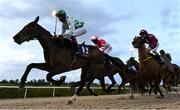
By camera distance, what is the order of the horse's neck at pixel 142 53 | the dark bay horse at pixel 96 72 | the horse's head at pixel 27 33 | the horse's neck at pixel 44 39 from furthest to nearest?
the horse's neck at pixel 142 53 → the dark bay horse at pixel 96 72 → the horse's neck at pixel 44 39 → the horse's head at pixel 27 33

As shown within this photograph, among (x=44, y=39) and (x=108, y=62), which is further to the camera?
(x=108, y=62)

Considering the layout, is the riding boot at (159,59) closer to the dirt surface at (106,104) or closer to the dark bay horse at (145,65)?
the dark bay horse at (145,65)

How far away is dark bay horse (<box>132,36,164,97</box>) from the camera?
51.2 ft

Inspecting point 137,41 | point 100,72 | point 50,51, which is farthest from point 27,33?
point 137,41

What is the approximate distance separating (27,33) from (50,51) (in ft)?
2.73

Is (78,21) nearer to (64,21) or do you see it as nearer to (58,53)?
(64,21)

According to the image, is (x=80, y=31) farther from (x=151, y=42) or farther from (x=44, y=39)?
(x=151, y=42)

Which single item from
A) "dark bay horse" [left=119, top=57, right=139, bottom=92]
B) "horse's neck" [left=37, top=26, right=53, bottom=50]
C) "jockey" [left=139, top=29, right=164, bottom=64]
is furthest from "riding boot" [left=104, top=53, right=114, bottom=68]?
"horse's neck" [left=37, top=26, right=53, bottom=50]

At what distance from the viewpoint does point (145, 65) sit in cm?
1565

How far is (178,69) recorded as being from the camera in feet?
74.0

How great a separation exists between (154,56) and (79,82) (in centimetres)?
399

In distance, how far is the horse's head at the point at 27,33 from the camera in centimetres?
1216

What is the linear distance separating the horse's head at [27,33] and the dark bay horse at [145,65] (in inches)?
184

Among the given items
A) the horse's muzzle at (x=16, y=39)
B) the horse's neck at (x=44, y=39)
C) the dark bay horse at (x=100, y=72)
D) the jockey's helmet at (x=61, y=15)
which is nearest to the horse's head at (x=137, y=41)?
the dark bay horse at (x=100, y=72)
